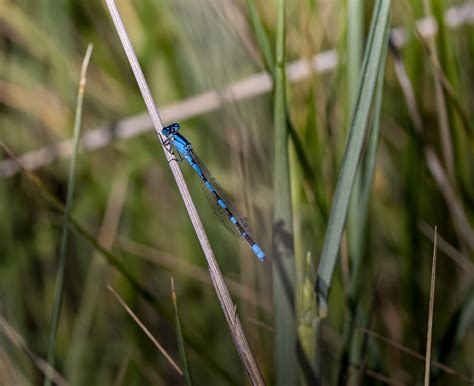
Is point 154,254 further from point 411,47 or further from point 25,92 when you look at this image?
point 411,47

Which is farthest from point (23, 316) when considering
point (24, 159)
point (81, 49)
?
point (81, 49)

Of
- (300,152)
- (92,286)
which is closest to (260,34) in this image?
(300,152)

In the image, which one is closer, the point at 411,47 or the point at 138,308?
the point at 411,47

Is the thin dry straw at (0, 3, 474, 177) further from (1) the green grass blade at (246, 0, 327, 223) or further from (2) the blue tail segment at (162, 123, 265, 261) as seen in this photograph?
(1) the green grass blade at (246, 0, 327, 223)

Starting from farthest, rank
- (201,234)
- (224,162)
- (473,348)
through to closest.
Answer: (224,162), (473,348), (201,234)

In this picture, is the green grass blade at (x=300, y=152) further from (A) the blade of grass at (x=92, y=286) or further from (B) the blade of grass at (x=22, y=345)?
(A) the blade of grass at (x=92, y=286)

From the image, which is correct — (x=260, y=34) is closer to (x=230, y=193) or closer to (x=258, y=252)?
(x=258, y=252)
